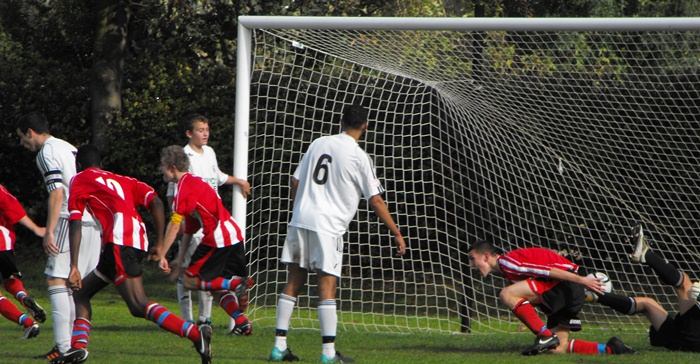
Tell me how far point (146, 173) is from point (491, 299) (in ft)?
20.8

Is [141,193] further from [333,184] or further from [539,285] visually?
[539,285]

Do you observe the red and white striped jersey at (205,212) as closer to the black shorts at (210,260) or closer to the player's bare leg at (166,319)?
the black shorts at (210,260)

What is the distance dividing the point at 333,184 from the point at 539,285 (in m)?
1.80

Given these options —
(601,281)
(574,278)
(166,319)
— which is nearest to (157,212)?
(166,319)

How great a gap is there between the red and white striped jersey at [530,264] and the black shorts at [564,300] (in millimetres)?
163

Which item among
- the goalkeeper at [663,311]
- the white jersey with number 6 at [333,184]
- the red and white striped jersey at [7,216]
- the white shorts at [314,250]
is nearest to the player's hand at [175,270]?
the red and white striped jersey at [7,216]

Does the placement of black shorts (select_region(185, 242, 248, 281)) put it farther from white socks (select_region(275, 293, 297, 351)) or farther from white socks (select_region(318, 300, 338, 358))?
white socks (select_region(318, 300, 338, 358))

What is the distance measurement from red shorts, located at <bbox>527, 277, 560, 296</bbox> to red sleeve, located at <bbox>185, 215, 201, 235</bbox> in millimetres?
2416

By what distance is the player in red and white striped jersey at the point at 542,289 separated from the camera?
8.73 metres

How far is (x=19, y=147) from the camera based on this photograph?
18.0 m

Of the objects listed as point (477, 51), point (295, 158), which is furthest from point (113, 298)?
point (477, 51)

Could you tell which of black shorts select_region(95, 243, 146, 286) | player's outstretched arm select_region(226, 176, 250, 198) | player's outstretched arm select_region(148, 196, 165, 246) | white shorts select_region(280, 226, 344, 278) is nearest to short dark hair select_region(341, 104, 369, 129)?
white shorts select_region(280, 226, 344, 278)

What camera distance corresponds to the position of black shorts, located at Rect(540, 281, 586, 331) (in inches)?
353

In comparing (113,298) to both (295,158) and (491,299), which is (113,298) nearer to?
(295,158)
